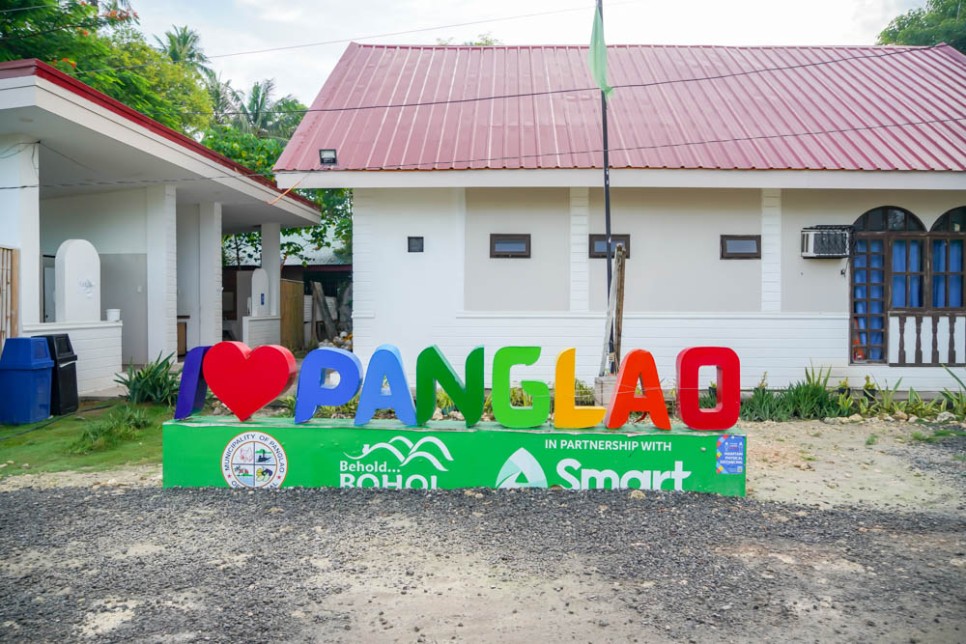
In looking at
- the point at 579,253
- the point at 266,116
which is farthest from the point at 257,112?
the point at 579,253

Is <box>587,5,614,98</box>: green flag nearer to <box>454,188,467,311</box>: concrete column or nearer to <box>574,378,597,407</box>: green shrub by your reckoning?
<box>454,188,467,311</box>: concrete column

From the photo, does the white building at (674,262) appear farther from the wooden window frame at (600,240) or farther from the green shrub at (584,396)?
the green shrub at (584,396)

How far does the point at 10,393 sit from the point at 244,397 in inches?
177

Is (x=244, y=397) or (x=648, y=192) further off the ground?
(x=648, y=192)

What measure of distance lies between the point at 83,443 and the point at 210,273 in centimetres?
739

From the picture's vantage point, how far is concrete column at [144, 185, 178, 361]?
11625mm

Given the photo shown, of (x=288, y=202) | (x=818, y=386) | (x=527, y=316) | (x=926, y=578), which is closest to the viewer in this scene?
(x=926, y=578)

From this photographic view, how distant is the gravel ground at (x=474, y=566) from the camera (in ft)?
10.4

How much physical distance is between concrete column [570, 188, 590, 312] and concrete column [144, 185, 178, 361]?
287 inches

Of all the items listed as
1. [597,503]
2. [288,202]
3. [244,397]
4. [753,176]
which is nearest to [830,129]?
[753,176]

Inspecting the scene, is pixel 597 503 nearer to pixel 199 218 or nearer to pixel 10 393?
pixel 10 393

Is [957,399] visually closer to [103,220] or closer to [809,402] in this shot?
[809,402]

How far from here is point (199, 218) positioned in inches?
544

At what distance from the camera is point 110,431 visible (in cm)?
704
